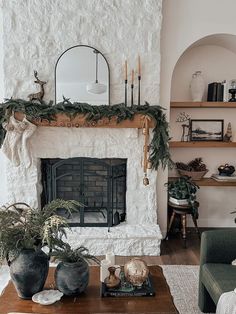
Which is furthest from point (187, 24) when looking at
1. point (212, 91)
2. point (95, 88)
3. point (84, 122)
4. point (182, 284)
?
point (182, 284)

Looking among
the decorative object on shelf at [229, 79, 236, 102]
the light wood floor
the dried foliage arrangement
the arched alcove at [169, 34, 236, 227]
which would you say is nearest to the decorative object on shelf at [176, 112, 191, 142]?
the arched alcove at [169, 34, 236, 227]

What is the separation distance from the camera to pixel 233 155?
4.27 m

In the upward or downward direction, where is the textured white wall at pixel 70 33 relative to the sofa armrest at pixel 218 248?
upward

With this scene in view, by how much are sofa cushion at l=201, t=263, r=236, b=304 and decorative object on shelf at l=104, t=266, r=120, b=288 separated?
633 mm

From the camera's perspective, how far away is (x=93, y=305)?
1.73m

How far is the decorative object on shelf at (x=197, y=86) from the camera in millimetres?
3938

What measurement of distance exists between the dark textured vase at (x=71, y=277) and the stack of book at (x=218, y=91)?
297 centimetres

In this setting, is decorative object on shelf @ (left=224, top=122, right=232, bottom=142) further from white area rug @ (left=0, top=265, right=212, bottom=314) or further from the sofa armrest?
the sofa armrest

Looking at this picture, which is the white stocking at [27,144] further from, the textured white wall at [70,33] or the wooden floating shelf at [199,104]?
Result: the wooden floating shelf at [199,104]

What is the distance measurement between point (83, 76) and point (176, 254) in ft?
7.29

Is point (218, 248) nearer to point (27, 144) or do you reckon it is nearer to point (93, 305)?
point (93, 305)

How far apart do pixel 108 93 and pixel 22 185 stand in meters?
1.41

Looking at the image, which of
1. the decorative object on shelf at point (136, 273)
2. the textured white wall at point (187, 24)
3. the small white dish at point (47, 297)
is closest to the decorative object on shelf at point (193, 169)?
the textured white wall at point (187, 24)

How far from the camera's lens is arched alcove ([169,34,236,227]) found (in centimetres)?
411
